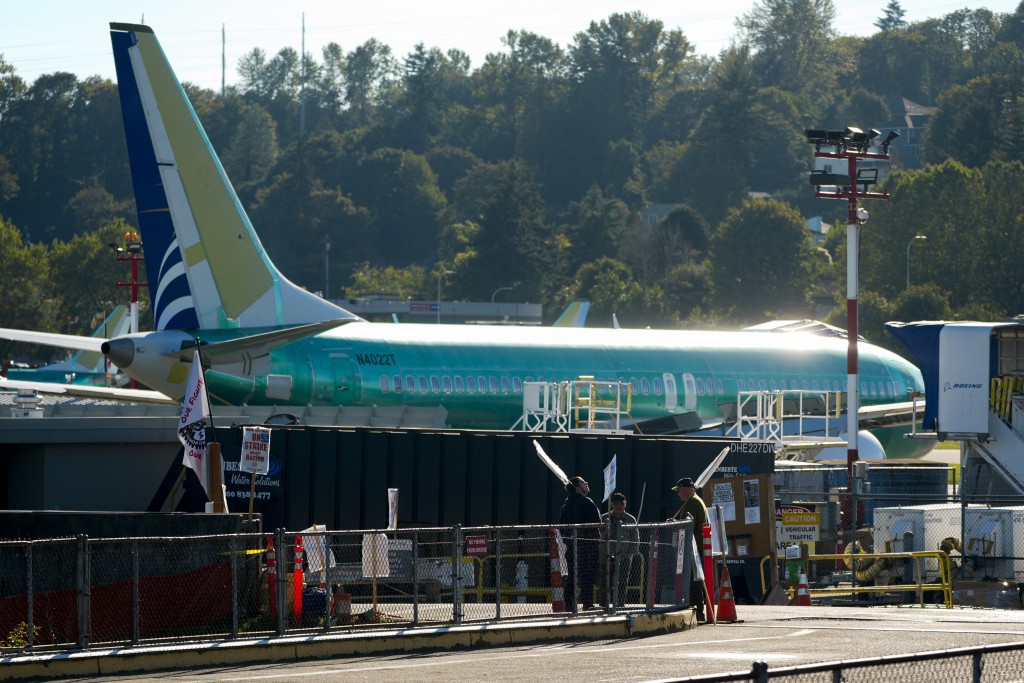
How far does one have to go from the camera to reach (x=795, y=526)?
24484 mm

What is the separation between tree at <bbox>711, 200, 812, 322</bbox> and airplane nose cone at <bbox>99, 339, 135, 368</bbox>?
93.0m

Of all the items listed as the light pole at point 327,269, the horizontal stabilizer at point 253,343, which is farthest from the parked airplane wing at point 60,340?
the light pole at point 327,269

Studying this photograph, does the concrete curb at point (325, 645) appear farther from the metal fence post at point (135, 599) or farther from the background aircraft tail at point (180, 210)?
the background aircraft tail at point (180, 210)

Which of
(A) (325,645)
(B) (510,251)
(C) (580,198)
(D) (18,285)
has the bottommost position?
(A) (325,645)

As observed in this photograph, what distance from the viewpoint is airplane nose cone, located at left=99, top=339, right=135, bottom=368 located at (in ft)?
96.2

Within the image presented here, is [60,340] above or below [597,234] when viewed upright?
below

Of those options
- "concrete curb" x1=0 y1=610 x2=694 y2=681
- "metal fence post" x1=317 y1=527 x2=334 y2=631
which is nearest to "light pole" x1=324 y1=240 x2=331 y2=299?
"concrete curb" x1=0 y1=610 x2=694 y2=681

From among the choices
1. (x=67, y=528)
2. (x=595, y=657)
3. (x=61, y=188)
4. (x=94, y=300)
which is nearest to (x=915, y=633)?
(x=595, y=657)

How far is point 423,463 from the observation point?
78.0ft

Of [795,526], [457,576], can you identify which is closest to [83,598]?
[457,576]

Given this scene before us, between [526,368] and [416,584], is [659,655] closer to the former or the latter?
[416,584]

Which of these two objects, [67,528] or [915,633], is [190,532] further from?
[915,633]

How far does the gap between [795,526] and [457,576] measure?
1069 centimetres

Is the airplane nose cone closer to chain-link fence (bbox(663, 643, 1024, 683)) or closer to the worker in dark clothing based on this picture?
the worker in dark clothing
